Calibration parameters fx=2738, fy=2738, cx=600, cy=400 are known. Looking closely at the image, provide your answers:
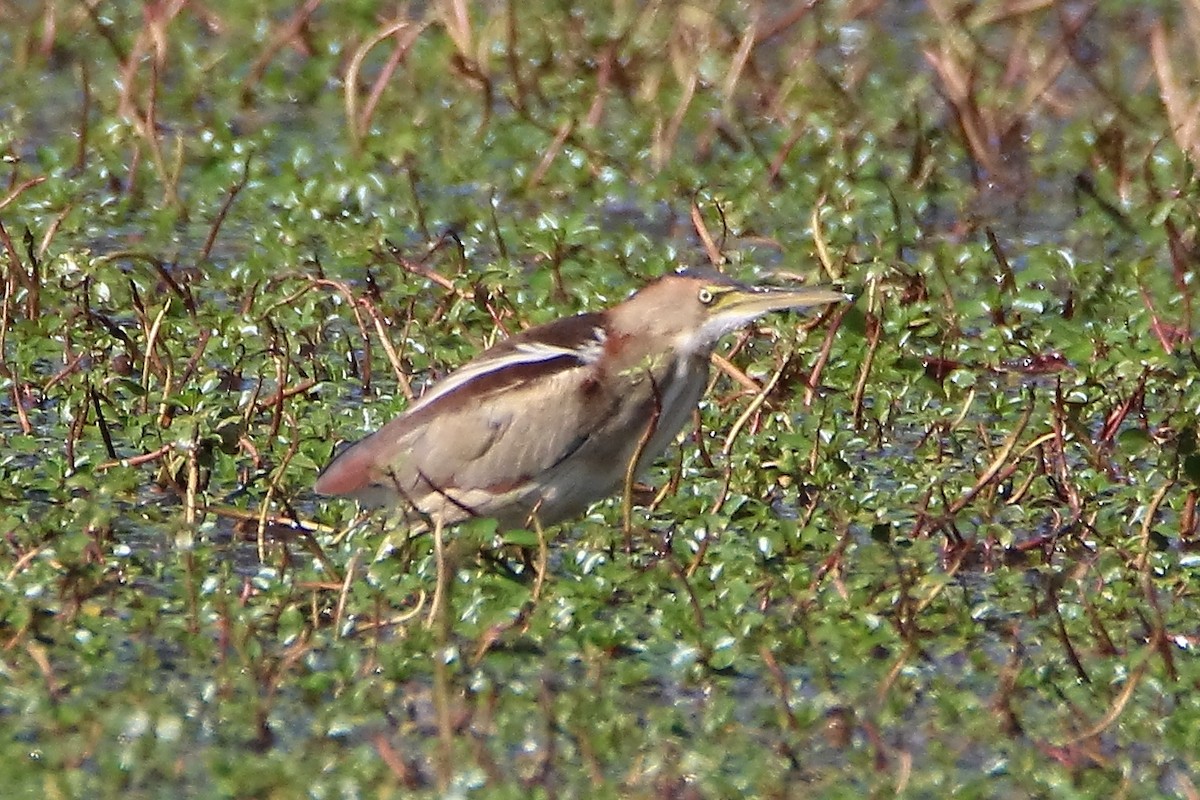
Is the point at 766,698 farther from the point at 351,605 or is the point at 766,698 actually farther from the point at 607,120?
the point at 607,120

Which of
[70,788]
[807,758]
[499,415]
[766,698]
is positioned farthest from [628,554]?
[70,788]

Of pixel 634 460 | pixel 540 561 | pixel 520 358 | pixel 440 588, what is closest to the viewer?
pixel 440 588

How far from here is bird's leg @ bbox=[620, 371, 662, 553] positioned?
5.27 metres

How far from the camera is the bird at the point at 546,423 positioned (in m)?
5.34

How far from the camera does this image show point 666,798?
13.9ft

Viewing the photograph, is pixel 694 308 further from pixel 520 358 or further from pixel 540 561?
pixel 540 561

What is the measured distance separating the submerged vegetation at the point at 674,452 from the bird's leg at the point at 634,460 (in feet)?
0.26

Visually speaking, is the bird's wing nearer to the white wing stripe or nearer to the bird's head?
the white wing stripe

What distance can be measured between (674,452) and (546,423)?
1.02m

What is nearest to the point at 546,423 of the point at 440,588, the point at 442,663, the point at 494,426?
the point at 494,426

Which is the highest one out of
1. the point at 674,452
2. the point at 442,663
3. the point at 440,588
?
the point at 442,663

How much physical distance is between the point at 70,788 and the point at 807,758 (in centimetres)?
120

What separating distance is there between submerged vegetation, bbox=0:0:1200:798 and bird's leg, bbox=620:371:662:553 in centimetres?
8

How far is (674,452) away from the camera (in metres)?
6.30
